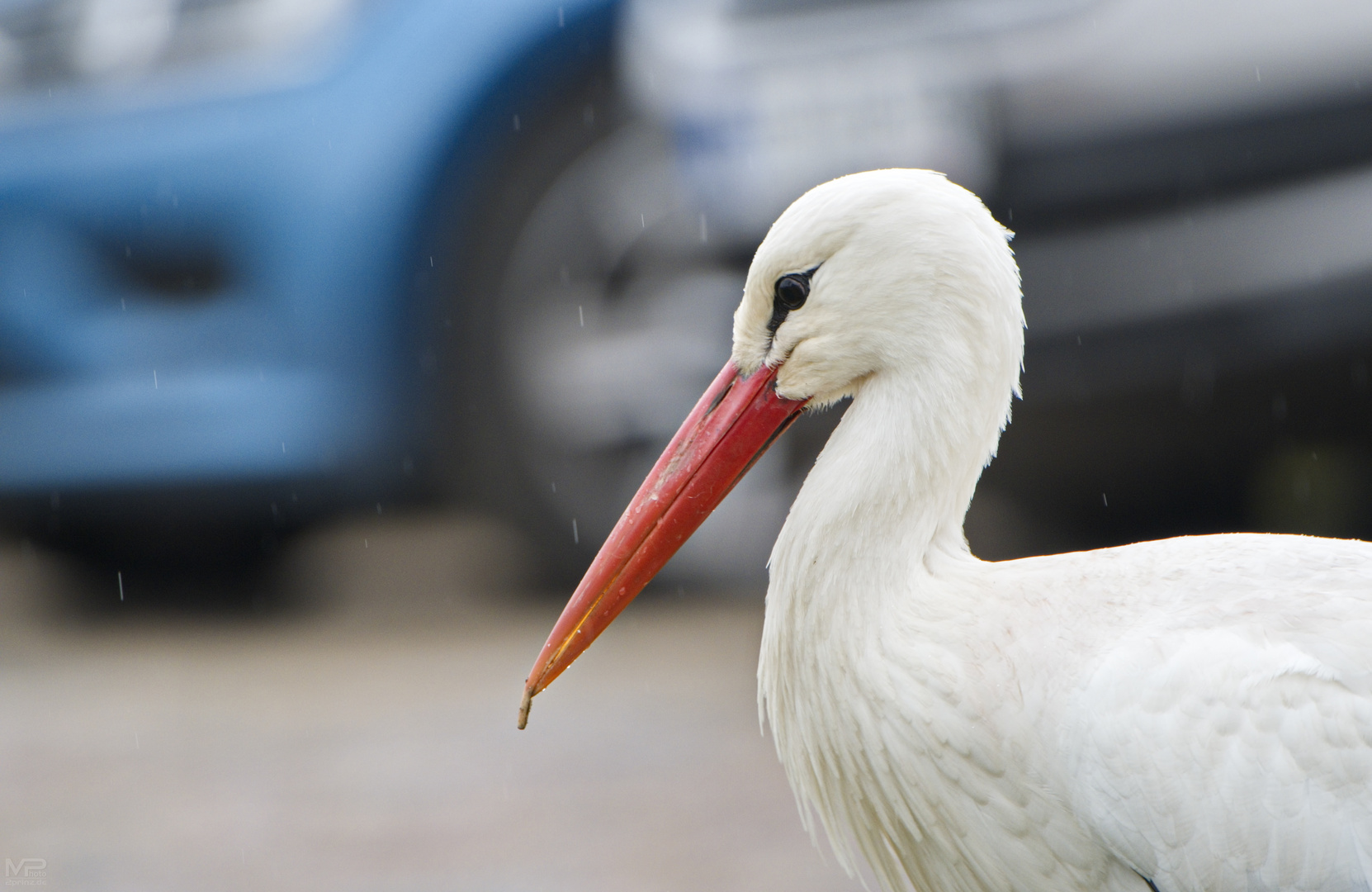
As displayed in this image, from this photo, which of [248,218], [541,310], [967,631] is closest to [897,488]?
[967,631]

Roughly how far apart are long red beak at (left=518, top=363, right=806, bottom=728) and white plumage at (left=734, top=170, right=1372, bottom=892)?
0.05 m

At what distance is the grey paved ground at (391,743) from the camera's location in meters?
3.14

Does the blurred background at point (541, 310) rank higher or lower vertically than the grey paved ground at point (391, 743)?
higher

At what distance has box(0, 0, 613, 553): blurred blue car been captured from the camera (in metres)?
4.03

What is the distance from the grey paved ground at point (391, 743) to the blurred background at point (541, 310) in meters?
0.02

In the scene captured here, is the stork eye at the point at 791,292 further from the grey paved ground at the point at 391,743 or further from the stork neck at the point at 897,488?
the grey paved ground at the point at 391,743

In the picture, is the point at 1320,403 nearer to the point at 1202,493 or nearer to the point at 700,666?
the point at 1202,493

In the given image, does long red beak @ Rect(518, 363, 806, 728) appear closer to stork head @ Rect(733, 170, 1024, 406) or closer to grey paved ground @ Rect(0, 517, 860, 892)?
stork head @ Rect(733, 170, 1024, 406)

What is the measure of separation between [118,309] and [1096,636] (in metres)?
3.01

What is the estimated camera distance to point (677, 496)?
2258 millimetres

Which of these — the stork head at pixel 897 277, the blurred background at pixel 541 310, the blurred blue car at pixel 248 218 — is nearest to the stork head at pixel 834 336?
the stork head at pixel 897 277

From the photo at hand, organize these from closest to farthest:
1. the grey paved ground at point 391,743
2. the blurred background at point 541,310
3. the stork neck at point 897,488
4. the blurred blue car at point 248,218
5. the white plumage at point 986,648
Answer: the white plumage at point 986,648, the stork neck at point 897,488, the grey paved ground at point 391,743, the blurred background at point 541,310, the blurred blue car at point 248,218

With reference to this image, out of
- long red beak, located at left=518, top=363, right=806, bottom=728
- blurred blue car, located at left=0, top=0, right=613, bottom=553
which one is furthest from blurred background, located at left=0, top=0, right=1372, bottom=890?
long red beak, located at left=518, top=363, right=806, bottom=728

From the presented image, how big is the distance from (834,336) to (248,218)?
235cm
